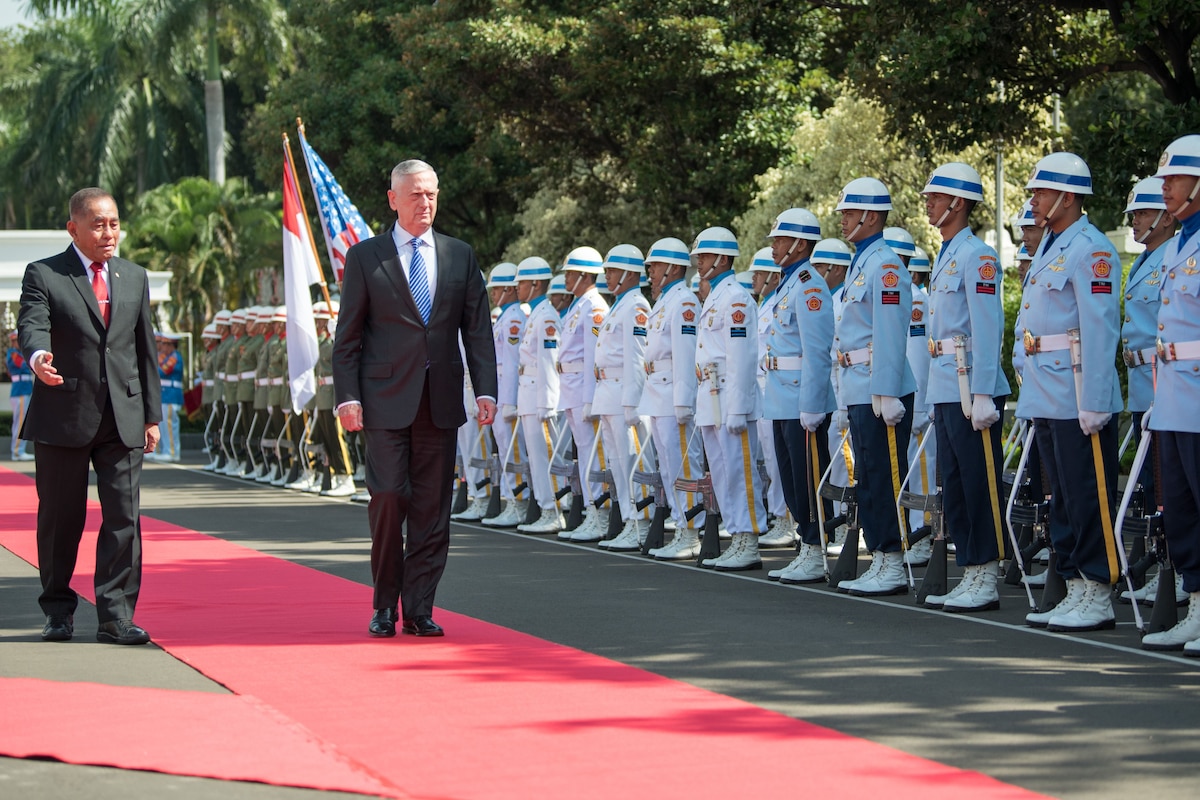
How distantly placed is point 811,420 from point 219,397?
16657 mm

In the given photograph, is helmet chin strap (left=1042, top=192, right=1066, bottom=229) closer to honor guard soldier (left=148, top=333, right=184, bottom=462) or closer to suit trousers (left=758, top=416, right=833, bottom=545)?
suit trousers (left=758, top=416, right=833, bottom=545)

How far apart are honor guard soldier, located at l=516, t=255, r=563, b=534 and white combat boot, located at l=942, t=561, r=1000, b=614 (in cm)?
613

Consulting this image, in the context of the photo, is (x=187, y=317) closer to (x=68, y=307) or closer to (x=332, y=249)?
(x=332, y=249)

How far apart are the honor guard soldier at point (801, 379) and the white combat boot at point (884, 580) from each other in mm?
678

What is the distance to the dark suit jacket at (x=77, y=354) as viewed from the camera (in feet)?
28.7

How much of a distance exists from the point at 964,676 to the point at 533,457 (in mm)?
8572

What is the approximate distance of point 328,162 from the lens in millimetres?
37000

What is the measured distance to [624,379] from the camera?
557 inches

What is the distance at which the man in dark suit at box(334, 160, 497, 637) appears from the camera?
28.8ft

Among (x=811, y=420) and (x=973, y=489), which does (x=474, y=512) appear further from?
(x=973, y=489)

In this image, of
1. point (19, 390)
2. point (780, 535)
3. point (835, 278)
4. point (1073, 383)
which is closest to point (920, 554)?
point (780, 535)

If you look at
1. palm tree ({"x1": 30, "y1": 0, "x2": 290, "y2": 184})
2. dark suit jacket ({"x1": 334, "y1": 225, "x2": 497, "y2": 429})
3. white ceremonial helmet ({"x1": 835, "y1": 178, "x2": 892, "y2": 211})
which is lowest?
dark suit jacket ({"x1": 334, "y1": 225, "x2": 497, "y2": 429})

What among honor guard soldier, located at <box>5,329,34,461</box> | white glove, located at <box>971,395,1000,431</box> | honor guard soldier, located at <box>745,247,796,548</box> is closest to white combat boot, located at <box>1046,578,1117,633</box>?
white glove, located at <box>971,395,1000,431</box>

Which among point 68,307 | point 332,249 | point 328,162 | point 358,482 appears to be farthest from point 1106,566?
point 328,162
